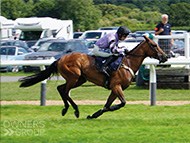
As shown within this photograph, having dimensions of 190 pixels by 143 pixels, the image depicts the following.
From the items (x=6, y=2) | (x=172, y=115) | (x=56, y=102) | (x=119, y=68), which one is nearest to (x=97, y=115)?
(x=119, y=68)

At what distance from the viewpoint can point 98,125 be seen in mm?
7098

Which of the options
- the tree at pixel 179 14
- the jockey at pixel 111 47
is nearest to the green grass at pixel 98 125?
the jockey at pixel 111 47

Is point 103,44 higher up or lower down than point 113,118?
higher up

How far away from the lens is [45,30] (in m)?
28.5

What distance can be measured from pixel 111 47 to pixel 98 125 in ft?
5.09

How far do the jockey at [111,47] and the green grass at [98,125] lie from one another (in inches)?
44.9

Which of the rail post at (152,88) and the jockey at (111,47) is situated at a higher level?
the jockey at (111,47)

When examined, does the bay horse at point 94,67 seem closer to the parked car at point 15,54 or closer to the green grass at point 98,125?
the green grass at point 98,125

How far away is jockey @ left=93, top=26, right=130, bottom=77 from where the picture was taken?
770 cm

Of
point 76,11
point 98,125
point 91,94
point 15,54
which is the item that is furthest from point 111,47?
point 76,11

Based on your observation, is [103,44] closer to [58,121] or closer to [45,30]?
[58,121]

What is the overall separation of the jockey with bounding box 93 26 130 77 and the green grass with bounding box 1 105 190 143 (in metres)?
1.14

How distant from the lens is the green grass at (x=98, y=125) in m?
6.02

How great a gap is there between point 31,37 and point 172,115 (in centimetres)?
2336
